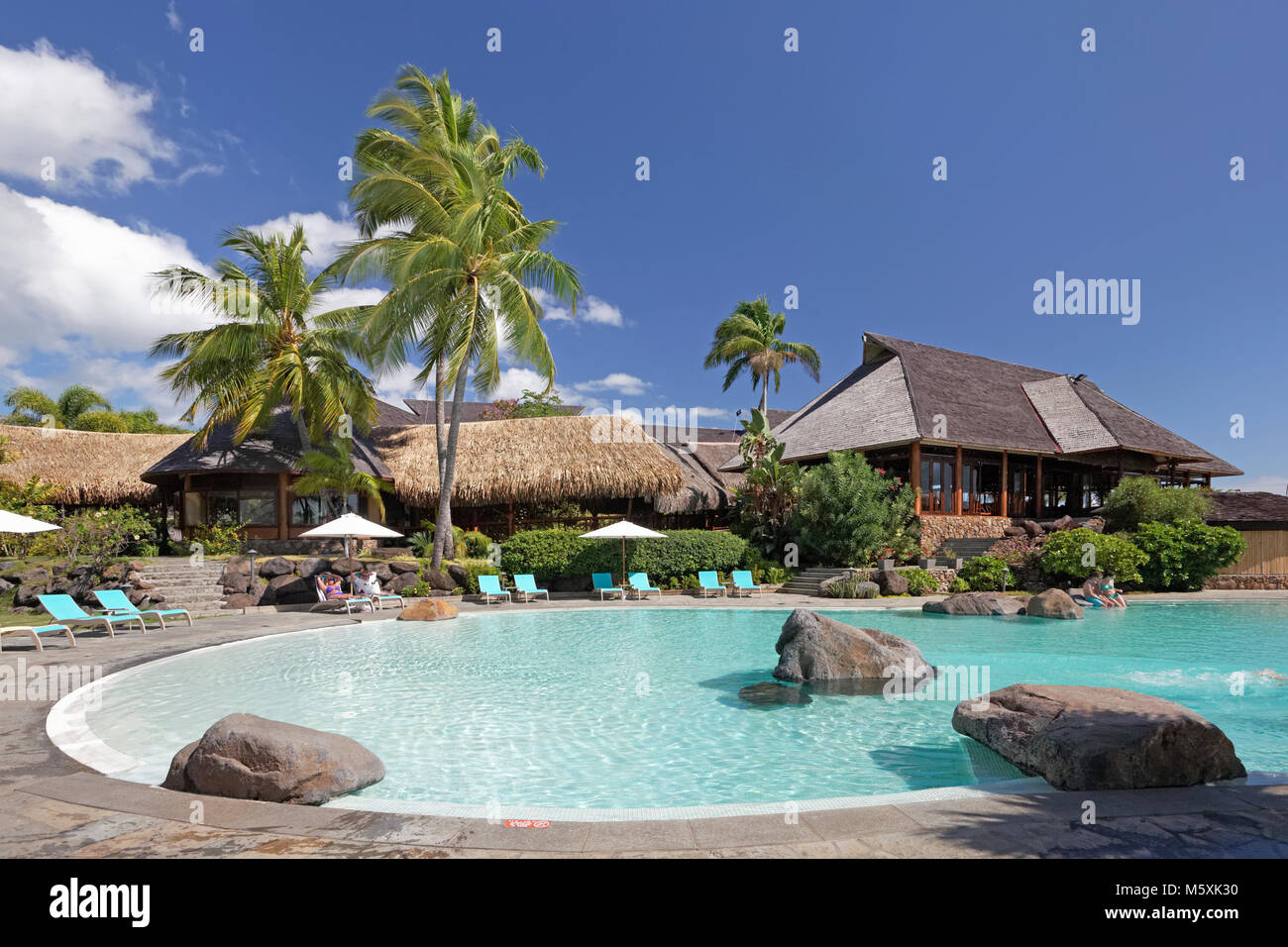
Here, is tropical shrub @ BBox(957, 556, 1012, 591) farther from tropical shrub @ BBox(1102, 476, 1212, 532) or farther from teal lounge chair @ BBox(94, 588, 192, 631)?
teal lounge chair @ BBox(94, 588, 192, 631)

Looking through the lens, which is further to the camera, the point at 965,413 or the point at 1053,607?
the point at 965,413

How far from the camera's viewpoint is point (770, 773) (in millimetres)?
5547

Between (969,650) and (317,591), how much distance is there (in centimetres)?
1381

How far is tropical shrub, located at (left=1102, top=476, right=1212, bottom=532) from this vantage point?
19.6 metres

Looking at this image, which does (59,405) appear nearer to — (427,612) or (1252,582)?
(427,612)

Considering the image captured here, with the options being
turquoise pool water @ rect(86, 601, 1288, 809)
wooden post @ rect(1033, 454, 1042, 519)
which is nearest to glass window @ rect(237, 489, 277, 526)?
turquoise pool water @ rect(86, 601, 1288, 809)

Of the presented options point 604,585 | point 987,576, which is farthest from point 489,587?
point 987,576

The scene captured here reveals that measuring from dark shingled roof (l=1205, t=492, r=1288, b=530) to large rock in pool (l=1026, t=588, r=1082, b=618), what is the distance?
10.3m

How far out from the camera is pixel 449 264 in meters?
Result: 18.2

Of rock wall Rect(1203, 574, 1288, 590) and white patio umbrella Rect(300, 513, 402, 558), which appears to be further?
rock wall Rect(1203, 574, 1288, 590)

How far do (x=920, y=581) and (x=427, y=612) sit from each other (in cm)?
1284

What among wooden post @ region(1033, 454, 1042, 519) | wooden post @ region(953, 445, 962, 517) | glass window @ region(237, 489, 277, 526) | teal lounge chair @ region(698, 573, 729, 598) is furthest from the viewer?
wooden post @ region(1033, 454, 1042, 519)

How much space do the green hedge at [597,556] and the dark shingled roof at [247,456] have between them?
22.2 ft

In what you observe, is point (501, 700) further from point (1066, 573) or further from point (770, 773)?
point (1066, 573)
